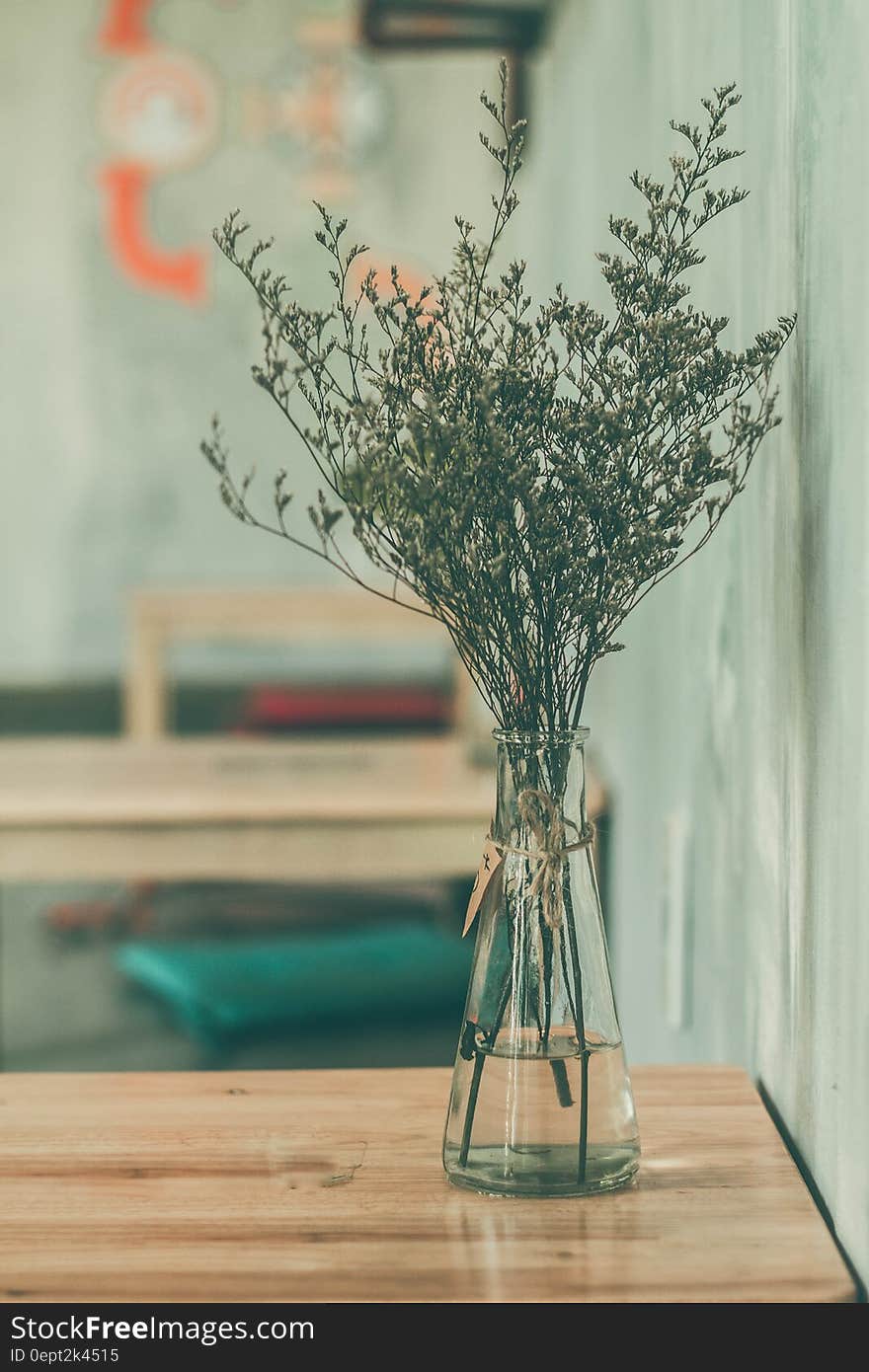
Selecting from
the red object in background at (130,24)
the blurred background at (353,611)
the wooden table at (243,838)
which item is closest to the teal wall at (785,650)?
the blurred background at (353,611)

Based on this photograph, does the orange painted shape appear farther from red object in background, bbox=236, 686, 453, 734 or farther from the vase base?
the vase base

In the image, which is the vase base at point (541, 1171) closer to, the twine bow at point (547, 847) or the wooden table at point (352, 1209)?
the wooden table at point (352, 1209)

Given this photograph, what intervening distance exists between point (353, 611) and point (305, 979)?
1705 mm

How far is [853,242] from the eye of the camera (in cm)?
73

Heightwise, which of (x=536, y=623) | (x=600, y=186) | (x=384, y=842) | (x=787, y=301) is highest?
(x=600, y=186)

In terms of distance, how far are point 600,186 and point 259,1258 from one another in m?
1.90

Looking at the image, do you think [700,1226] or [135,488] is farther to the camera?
[135,488]

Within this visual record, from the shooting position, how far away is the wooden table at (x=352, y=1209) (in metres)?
0.67

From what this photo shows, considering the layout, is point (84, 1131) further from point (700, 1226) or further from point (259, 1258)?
point (700, 1226)

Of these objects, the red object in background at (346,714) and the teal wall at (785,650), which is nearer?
the teal wall at (785,650)

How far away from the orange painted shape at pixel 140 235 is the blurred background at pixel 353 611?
0.4 inches

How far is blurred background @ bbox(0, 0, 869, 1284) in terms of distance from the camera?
821mm

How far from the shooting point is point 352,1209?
29.6 inches
